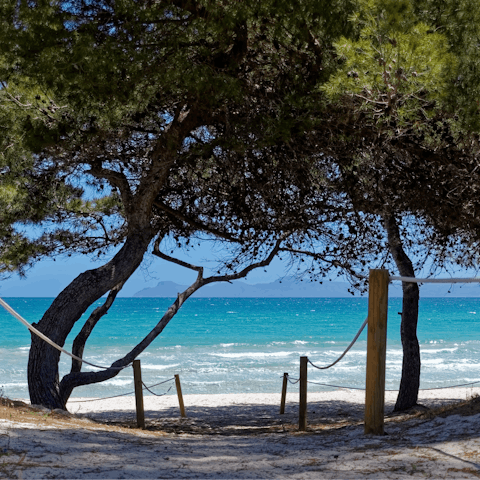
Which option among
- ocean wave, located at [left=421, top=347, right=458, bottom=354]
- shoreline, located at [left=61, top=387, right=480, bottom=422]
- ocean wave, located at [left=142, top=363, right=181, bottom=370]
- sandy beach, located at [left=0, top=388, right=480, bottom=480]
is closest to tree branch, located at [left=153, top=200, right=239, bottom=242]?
sandy beach, located at [left=0, top=388, right=480, bottom=480]

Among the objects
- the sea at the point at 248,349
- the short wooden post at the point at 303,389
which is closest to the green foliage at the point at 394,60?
the short wooden post at the point at 303,389

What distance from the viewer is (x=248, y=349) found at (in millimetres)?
33156

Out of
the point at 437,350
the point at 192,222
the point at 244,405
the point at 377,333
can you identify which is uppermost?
the point at 192,222

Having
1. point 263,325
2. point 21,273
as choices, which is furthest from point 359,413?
point 263,325

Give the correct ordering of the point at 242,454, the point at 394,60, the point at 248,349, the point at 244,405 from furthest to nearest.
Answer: the point at 248,349 → the point at 244,405 → the point at 394,60 → the point at 242,454

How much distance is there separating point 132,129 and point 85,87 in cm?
178

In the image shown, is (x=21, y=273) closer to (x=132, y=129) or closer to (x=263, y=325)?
(x=132, y=129)

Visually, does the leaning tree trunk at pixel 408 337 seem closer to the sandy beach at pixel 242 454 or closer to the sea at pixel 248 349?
the sea at pixel 248 349

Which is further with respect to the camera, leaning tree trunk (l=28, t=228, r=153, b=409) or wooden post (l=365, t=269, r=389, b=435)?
leaning tree trunk (l=28, t=228, r=153, b=409)

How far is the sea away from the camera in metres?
20.9

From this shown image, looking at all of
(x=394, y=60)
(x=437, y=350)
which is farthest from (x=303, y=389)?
(x=437, y=350)

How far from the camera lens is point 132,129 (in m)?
7.36

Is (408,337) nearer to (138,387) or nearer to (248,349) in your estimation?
(138,387)

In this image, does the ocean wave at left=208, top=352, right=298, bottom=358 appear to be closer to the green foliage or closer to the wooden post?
the wooden post
